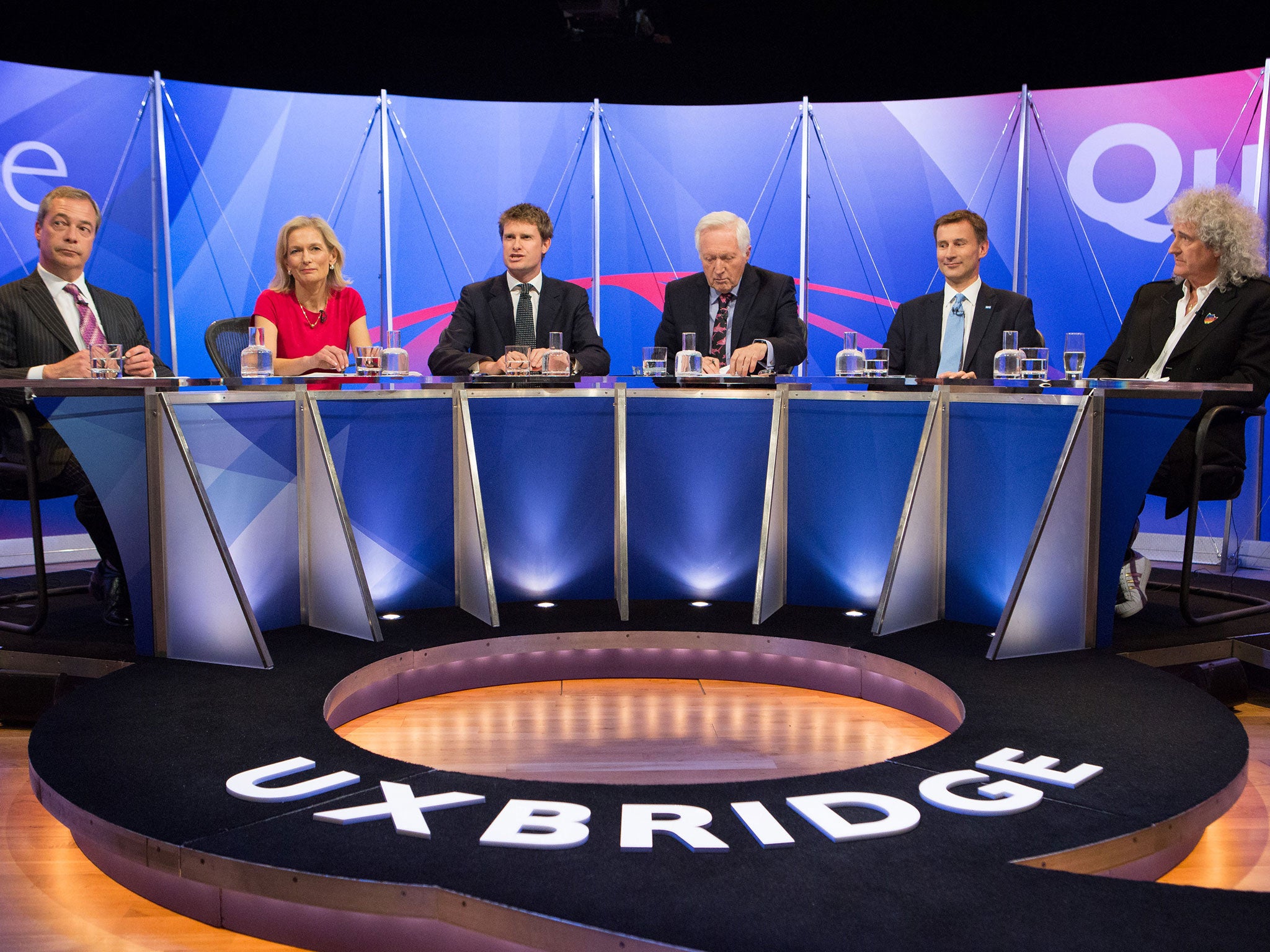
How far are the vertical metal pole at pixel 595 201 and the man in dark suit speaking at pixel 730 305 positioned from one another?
1.75 meters

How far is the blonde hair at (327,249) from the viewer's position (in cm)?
382

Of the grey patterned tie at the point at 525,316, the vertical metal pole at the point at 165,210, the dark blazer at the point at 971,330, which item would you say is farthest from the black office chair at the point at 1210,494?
the vertical metal pole at the point at 165,210

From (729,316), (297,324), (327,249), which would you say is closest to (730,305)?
(729,316)

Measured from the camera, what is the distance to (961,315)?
13.3 ft

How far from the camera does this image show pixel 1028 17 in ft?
18.7

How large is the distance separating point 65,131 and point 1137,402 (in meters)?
5.05

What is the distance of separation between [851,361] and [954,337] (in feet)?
2.40

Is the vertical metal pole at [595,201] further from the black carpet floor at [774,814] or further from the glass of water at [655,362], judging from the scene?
the black carpet floor at [774,814]

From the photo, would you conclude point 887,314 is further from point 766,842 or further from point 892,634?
point 766,842

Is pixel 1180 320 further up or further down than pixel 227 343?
further up

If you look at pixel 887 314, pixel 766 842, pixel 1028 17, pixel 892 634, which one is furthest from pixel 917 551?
pixel 1028 17

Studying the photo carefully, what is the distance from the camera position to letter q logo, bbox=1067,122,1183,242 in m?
5.34

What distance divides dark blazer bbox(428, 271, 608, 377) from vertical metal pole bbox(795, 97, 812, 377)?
1847 mm

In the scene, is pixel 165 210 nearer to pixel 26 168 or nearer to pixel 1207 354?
pixel 26 168
